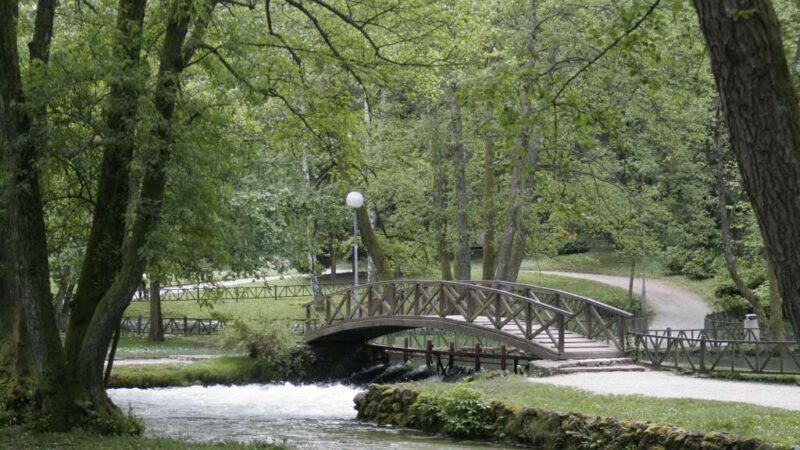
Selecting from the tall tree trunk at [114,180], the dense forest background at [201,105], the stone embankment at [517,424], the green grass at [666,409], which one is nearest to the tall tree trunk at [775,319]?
the dense forest background at [201,105]

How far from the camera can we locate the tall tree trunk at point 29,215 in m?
12.5

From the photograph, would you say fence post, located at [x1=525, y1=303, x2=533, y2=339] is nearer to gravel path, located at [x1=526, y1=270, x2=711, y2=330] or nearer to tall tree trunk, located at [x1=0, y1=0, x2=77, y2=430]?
tall tree trunk, located at [x1=0, y1=0, x2=77, y2=430]

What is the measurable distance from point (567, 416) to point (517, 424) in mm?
1155

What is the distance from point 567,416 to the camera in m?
13.8

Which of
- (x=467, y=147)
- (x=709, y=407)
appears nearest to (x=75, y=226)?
(x=709, y=407)

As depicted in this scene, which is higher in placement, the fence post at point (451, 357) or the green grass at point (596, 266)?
the green grass at point (596, 266)

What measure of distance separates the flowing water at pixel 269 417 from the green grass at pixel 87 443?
1.21 m

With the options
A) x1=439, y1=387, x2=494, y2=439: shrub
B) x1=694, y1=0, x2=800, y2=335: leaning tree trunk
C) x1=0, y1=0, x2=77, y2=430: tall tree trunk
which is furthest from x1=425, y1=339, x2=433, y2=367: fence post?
x1=694, y1=0, x2=800, y2=335: leaning tree trunk

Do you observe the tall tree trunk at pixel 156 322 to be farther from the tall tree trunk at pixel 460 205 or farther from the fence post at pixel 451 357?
the fence post at pixel 451 357

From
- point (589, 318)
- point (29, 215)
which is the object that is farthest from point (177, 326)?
point (29, 215)

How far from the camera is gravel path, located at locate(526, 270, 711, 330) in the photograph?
127ft

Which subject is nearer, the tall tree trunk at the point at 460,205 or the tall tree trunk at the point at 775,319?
the tall tree trunk at the point at 775,319

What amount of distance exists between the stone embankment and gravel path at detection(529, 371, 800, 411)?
1.91 metres

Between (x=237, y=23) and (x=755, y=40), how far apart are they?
978 cm
